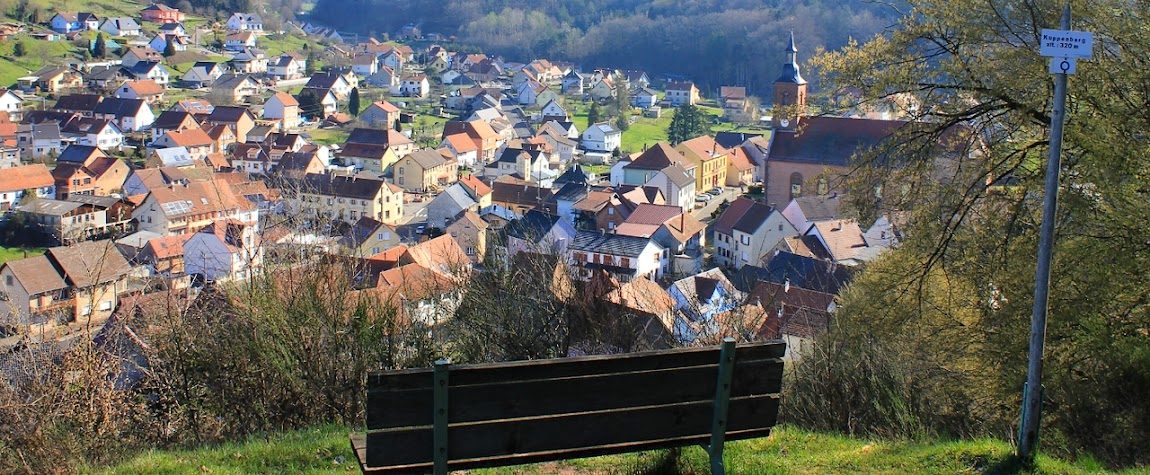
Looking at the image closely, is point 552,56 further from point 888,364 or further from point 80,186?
point 888,364

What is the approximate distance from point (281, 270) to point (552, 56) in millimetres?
74126

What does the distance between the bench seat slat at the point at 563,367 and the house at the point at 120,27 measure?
2597 inches

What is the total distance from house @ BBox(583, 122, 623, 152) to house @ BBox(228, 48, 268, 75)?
25.5 metres

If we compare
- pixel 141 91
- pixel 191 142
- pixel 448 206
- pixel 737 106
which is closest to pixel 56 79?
pixel 141 91

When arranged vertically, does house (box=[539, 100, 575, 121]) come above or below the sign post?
above

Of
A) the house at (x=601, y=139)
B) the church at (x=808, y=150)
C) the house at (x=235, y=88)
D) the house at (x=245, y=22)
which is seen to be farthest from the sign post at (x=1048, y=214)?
the house at (x=245, y=22)

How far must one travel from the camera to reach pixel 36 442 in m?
3.46

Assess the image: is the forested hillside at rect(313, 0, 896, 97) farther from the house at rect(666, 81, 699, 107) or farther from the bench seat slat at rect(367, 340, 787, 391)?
the bench seat slat at rect(367, 340, 787, 391)

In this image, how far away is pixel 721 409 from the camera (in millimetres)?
2787

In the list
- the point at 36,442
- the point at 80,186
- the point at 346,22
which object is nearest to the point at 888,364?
the point at 36,442

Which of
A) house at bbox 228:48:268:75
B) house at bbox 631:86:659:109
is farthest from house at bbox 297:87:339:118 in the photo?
house at bbox 631:86:659:109

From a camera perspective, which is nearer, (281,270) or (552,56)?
(281,270)

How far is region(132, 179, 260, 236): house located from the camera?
25.1m

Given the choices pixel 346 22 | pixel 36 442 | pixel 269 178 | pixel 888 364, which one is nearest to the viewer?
pixel 36 442
